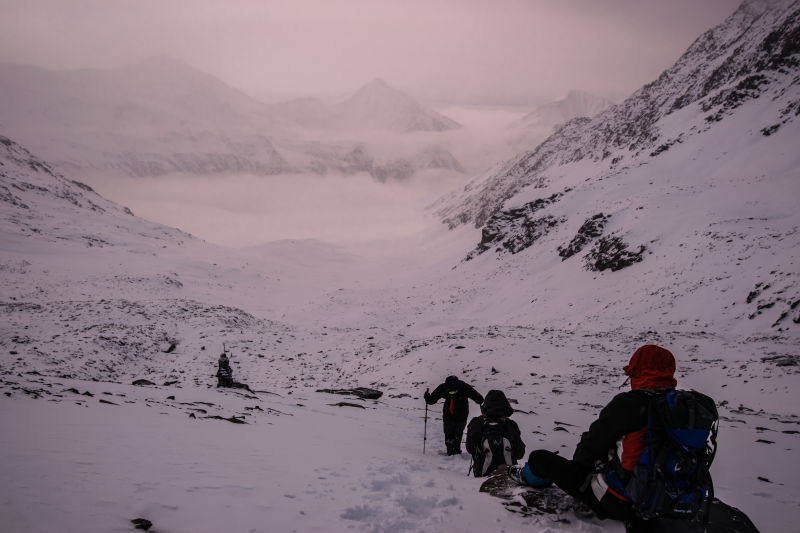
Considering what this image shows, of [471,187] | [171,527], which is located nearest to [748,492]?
[171,527]

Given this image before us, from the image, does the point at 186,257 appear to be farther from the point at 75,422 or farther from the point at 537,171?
the point at 537,171

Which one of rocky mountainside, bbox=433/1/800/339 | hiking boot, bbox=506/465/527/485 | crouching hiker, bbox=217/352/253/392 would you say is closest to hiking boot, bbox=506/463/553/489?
hiking boot, bbox=506/465/527/485

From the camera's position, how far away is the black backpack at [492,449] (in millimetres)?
6871

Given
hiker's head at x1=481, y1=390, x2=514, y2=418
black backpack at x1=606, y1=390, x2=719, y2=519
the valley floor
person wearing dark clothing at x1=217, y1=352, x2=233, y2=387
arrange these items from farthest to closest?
1. person wearing dark clothing at x1=217, y1=352, x2=233, y2=387
2. hiker's head at x1=481, y1=390, x2=514, y2=418
3. the valley floor
4. black backpack at x1=606, y1=390, x2=719, y2=519

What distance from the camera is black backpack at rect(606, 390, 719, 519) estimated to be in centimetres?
370

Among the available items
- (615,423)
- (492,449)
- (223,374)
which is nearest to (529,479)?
(615,423)

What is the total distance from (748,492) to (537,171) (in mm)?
123833

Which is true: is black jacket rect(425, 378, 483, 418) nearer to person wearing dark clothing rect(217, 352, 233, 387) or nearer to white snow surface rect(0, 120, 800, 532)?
white snow surface rect(0, 120, 800, 532)

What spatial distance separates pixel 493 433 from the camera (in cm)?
702

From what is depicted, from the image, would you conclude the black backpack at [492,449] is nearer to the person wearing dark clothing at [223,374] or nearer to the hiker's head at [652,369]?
the hiker's head at [652,369]

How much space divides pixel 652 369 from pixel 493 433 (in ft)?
11.4

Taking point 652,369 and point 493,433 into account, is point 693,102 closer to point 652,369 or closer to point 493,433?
point 493,433

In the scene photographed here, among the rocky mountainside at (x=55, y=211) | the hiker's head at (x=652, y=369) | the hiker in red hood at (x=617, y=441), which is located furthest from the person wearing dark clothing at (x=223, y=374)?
the rocky mountainside at (x=55, y=211)

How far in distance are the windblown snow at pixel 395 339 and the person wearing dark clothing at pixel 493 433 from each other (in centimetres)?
52
